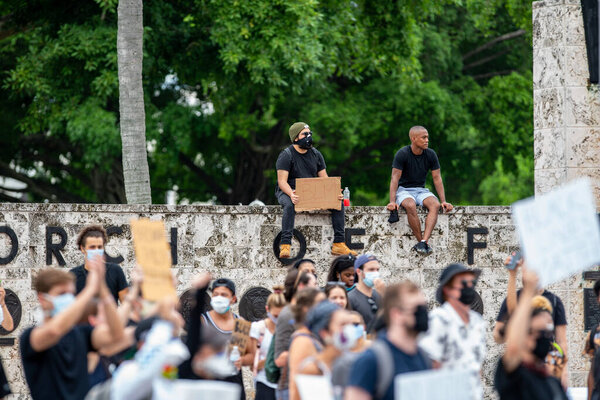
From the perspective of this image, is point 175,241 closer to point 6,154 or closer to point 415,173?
point 415,173

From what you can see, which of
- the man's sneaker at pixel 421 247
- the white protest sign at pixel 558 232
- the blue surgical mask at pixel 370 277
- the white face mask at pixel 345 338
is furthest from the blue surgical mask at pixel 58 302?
the man's sneaker at pixel 421 247

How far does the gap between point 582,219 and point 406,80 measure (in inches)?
622

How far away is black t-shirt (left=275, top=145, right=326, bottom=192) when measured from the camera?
39.5 ft

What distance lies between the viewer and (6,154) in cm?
2491

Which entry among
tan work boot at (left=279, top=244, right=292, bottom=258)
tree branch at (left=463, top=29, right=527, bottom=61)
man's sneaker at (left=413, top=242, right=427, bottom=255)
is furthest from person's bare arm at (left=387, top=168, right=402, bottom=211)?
tree branch at (left=463, top=29, right=527, bottom=61)

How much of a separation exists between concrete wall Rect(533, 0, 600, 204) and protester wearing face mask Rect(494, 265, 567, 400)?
6.92 metres

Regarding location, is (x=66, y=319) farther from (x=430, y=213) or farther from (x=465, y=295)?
(x=430, y=213)

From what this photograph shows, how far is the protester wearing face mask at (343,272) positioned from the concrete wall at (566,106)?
162 inches

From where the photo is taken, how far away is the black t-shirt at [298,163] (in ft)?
39.5

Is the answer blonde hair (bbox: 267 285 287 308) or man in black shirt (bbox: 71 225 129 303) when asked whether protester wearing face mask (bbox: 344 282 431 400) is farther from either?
man in black shirt (bbox: 71 225 129 303)

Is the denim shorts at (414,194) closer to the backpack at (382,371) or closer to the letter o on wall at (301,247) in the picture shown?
the letter o on wall at (301,247)

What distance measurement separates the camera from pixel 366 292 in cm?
892

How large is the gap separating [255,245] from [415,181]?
2.07 metres

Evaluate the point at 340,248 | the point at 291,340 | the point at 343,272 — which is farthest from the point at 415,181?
the point at 291,340
